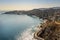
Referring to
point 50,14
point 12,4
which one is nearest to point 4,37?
point 12,4

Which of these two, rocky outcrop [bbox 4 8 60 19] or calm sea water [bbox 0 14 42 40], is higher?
rocky outcrop [bbox 4 8 60 19]

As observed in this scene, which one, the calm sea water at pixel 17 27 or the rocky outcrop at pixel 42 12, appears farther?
the rocky outcrop at pixel 42 12

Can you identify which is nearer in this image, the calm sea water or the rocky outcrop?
the calm sea water

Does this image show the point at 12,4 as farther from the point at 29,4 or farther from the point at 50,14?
the point at 50,14

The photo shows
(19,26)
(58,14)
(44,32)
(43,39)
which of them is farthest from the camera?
(19,26)

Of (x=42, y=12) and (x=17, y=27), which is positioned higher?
(x=42, y=12)

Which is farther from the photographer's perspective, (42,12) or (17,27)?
(17,27)

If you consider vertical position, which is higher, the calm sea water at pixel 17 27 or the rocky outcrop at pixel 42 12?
the rocky outcrop at pixel 42 12

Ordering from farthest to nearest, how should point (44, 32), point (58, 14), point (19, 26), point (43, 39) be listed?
point (19, 26) < point (58, 14) < point (44, 32) < point (43, 39)
